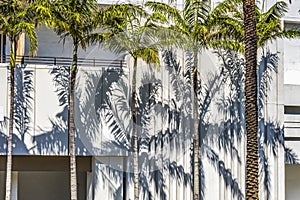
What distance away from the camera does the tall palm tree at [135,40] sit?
17109 mm

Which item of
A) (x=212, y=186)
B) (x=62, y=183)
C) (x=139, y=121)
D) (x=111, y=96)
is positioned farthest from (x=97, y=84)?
(x=62, y=183)

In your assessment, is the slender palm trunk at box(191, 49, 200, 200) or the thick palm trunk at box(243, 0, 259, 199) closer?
the thick palm trunk at box(243, 0, 259, 199)

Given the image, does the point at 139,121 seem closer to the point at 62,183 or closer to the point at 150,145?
the point at 150,145

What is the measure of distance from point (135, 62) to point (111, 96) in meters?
1.42

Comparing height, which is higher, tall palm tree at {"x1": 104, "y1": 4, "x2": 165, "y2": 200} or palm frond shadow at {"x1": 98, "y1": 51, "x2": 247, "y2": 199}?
tall palm tree at {"x1": 104, "y1": 4, "x2": 165, "y2": 200}

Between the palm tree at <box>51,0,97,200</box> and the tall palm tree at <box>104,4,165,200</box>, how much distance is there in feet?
2.14

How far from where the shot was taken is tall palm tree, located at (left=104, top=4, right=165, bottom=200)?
17.1 metres

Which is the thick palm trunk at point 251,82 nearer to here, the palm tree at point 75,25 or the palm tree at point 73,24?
the palm tree at point 75,25

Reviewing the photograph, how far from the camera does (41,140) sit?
17.5 metres

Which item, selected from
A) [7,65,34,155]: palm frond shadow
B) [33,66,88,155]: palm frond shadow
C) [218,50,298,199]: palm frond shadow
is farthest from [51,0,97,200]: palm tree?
[218,50,298,199]: palm frond shadow

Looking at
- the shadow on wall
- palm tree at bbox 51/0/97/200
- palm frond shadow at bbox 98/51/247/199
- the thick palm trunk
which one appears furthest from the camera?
palm frond shadow at bbox 98/51/247/199

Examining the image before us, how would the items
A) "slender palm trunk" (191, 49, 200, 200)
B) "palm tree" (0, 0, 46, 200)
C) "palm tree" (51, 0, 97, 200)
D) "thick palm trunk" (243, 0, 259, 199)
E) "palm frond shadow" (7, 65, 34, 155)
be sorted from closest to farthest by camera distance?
"thick palm trunk" (243, 0, 259, 199), "palm tree" (0, 0, 46, 200), "palm tree" (51, 0, 97, 200), "palm frond shadow" (7, 65, 34, 155), "slender palm trunk" (191, 49, 200, 200)

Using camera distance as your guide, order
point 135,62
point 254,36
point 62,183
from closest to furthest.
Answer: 1. point 254,36
2. point 135,62
3. point 62,183

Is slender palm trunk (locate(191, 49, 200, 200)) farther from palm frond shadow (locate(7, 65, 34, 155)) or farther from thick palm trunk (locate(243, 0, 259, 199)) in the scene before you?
palm frond shadow (locate(7, 65, 34, 155))
